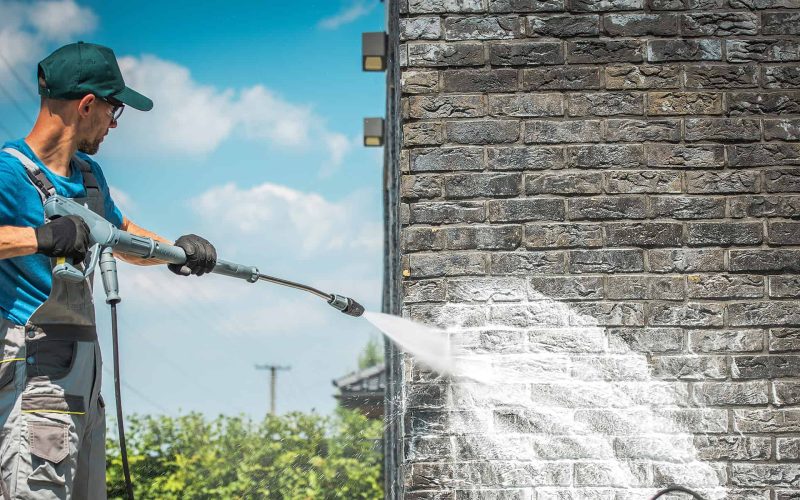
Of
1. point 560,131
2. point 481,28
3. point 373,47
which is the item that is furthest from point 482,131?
point 373,47

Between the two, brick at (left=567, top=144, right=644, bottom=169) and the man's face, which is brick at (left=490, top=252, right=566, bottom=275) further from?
the man's face

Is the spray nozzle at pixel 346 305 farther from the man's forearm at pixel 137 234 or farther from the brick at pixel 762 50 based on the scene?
the brick at pixel 762 50

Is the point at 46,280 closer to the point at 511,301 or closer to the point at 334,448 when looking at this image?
the point at 511,301

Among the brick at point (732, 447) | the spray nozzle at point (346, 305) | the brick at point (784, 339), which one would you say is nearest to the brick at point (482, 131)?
the spray nozzle at point (346, 305)

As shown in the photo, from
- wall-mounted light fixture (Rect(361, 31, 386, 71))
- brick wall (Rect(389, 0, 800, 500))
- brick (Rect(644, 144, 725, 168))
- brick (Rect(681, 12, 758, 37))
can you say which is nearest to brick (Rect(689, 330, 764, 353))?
brick wall (Rect(389, 0, 800, 500))

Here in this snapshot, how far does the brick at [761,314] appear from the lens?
354cm

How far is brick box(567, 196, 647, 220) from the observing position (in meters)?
3.58

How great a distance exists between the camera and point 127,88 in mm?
3123

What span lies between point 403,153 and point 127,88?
42.3 inches

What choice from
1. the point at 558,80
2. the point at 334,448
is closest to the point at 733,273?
the point at 558,80

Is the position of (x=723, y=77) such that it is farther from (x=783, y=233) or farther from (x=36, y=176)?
(x=36, y=176)

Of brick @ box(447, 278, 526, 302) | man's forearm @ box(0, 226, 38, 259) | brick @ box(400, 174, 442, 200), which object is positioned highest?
brick @ box(400, 174, 442, 200)

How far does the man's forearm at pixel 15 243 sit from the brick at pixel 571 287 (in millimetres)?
1817

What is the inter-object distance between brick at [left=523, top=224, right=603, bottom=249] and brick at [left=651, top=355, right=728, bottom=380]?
52 cm
